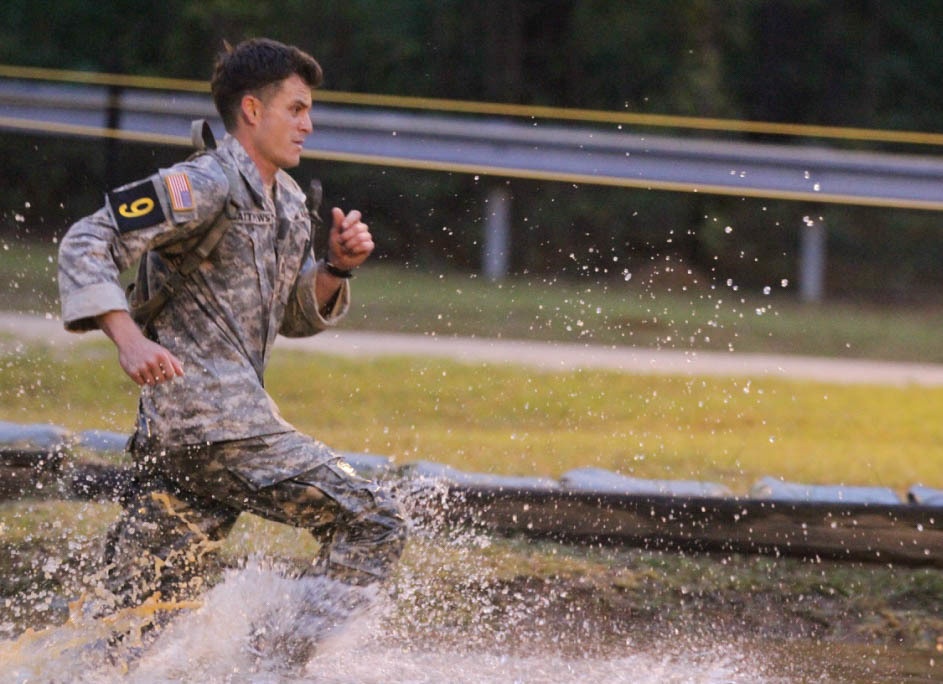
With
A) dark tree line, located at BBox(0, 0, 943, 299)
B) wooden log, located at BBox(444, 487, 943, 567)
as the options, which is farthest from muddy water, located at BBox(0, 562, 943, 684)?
dark tree line, located at BBox(0, 0, 943, 299)

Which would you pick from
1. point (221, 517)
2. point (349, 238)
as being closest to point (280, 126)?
point (349, 238)

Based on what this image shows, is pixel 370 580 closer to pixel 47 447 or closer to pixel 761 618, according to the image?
pixel 761 618

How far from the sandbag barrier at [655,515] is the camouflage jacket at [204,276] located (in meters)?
1.47

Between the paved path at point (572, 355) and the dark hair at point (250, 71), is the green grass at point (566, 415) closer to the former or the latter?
the paved path at point (572, 355)

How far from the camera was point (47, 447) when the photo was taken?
5840 millimetres

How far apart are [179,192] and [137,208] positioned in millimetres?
110

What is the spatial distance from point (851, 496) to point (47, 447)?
2973mm

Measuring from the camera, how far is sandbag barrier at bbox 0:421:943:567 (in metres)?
5.49

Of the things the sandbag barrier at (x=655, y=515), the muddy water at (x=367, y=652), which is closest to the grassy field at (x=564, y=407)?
the sandbag barrier at (x=655, y=515)

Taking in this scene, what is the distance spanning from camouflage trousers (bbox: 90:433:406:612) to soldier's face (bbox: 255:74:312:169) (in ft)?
2.40

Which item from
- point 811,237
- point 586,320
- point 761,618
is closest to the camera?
point 761,618

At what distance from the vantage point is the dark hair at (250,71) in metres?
4.13

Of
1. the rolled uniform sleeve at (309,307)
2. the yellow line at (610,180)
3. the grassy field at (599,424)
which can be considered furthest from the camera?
the yellow line at (610,180)

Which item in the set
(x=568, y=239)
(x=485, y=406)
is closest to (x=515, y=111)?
(x=568, y=239)
